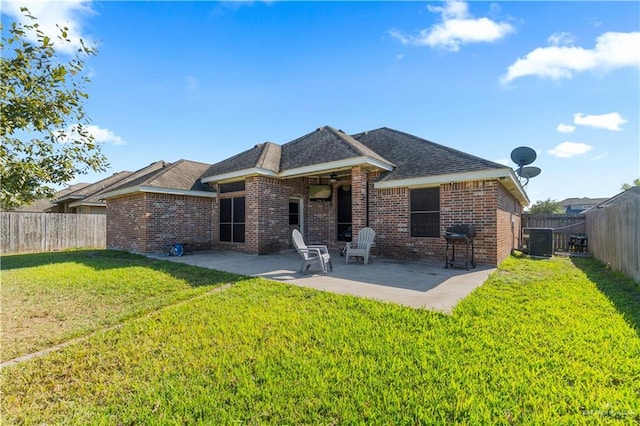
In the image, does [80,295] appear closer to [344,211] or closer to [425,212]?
[344,211]

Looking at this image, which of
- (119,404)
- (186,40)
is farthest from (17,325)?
(186,40)

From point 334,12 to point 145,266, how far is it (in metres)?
9.56

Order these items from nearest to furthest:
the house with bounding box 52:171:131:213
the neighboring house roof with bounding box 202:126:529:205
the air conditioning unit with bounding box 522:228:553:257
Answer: the neighboring house roof with bounding box 202:126:529:205
the air conditioning unit with bounding box 522:228:553:257
the house with bounding box 52:171:131:213

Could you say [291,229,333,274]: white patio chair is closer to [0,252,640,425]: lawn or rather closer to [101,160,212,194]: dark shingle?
[0,252,640,425]: lawn

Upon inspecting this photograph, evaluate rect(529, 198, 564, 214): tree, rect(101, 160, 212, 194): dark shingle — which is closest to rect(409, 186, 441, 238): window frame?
rect(101, 160, 212, 194): dark shingle

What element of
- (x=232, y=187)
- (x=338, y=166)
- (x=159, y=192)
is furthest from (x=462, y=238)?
(x=159, y=192)

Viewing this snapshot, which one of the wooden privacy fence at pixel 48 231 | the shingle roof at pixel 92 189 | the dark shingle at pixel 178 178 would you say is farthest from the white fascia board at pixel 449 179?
the shingle roof at pixel 92 189

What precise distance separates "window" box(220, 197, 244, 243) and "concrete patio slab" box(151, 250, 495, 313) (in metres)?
2.12

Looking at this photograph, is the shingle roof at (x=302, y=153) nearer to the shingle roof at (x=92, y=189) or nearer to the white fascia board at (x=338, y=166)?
the white fascia board at (x=338, y=166)

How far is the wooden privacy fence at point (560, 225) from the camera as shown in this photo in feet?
45.2

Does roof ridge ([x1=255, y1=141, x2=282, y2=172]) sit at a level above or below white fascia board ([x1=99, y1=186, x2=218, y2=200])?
above

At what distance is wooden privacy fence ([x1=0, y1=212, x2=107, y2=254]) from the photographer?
1403 cm

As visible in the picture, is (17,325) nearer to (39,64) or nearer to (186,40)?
(39,64)

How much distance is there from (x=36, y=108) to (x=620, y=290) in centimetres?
989
